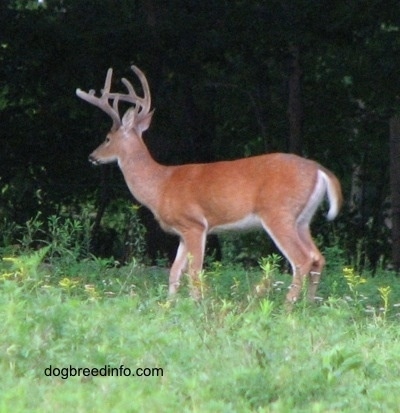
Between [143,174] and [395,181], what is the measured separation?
166 inches

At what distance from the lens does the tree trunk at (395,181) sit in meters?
14.1

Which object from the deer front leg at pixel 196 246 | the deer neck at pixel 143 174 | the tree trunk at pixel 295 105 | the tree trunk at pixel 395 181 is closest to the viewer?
the deer front leg at pixel 196 246

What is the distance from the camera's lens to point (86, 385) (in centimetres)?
551

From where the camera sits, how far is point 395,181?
14.3 m

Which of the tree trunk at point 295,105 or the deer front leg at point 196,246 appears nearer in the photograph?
the deer front leg at point 196,246

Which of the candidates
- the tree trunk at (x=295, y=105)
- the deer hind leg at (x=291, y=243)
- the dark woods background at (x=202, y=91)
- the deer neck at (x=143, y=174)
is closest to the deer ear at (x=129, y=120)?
the deer neck at (x=143, y=174)

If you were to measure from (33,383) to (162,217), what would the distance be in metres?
4.88

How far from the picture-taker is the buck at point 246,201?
9727mm

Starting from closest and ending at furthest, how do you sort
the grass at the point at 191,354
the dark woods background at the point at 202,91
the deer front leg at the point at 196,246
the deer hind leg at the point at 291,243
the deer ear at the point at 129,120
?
1. the grass at the point at 191,354
2. the deer hind leg at the point at 291,243
3. the deer front leg at the point at 196,246
4. the deer ear at the point at 129,120
5. the dark woods background at the point at 202,91

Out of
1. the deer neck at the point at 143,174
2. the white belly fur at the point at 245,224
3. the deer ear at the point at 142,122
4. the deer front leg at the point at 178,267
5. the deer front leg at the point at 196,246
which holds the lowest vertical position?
the deer front leg at the point at 178,267

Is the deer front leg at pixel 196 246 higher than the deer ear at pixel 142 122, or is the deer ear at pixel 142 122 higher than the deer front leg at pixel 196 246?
the deer ear at pixel 142 122

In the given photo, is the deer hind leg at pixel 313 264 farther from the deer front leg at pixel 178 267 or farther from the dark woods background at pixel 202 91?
the dark woods background at pixel 202 91

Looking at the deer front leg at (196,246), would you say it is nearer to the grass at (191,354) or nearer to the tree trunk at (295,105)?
the grass at (191,354)

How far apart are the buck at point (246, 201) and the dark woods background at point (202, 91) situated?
3.13 m
